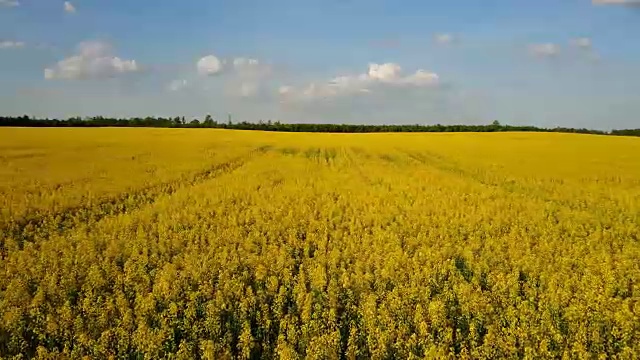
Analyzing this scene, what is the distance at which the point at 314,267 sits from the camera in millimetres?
9578

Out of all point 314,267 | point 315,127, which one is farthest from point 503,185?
point 315,127

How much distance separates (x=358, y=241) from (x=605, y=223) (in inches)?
245

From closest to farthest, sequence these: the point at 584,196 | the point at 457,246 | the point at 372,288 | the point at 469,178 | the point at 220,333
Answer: the point at 220,333
the point at 372,288
the point at 457,246
the point at 584,196
the point at 469,178

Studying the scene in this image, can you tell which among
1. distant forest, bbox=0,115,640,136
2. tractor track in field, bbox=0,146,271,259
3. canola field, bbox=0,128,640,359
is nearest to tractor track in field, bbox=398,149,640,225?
canola field, bbox=0,128,640,359

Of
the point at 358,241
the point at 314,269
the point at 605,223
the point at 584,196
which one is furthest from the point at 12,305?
the point at 584,196

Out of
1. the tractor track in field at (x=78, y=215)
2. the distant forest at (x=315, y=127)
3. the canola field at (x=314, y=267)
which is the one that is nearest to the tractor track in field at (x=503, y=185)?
the canola field at (x=314, y=267)

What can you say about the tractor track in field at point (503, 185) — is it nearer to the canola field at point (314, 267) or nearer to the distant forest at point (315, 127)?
the canola field at point (314, 267)

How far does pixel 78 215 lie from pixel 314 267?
662 cm

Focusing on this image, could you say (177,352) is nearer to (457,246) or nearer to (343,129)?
(457,246)

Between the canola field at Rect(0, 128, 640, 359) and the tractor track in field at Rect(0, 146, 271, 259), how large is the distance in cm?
6

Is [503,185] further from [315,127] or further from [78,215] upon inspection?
[315,127]

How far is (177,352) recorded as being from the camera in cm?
657

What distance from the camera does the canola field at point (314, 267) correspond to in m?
7.08

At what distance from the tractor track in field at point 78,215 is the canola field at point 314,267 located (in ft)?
0.19
